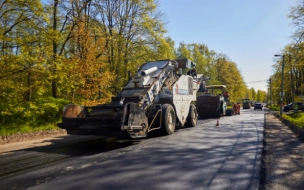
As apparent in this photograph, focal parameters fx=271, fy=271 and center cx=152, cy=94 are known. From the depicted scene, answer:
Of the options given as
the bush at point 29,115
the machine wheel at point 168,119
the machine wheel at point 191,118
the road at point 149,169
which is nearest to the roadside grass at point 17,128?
the bush at point 29,115

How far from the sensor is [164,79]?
11.8m

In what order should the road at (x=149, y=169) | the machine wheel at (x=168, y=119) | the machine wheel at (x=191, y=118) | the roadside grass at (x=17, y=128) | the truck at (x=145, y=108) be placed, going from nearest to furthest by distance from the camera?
the road at (x=149, y=169)
the truck at (x=145, y=108)
the machine wheel at (x=168, y=119)
the roadside grass at (x=17, y=128)
the machine wheel at (x=191, y=118)

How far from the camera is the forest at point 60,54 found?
10.9 meters

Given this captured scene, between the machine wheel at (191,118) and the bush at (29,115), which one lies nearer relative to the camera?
the bush at (29,115)

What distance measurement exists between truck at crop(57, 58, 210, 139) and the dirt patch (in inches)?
93.8

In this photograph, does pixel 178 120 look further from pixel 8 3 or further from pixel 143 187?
pixel 8 3

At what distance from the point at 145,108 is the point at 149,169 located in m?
4.43

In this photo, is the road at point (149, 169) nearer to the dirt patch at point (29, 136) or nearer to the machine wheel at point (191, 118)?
the dirt patch at point (29, 136)

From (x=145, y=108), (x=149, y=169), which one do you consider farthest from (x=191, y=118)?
(x=149, y=169)

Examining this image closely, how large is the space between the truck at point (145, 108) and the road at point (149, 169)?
68cm

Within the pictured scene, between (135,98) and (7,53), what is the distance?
561 centimetres

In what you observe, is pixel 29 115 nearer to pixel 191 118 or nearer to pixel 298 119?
pixel 191 118

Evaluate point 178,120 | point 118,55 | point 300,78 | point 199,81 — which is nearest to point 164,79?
point 178,120

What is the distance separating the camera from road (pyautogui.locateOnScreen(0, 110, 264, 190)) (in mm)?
4551
